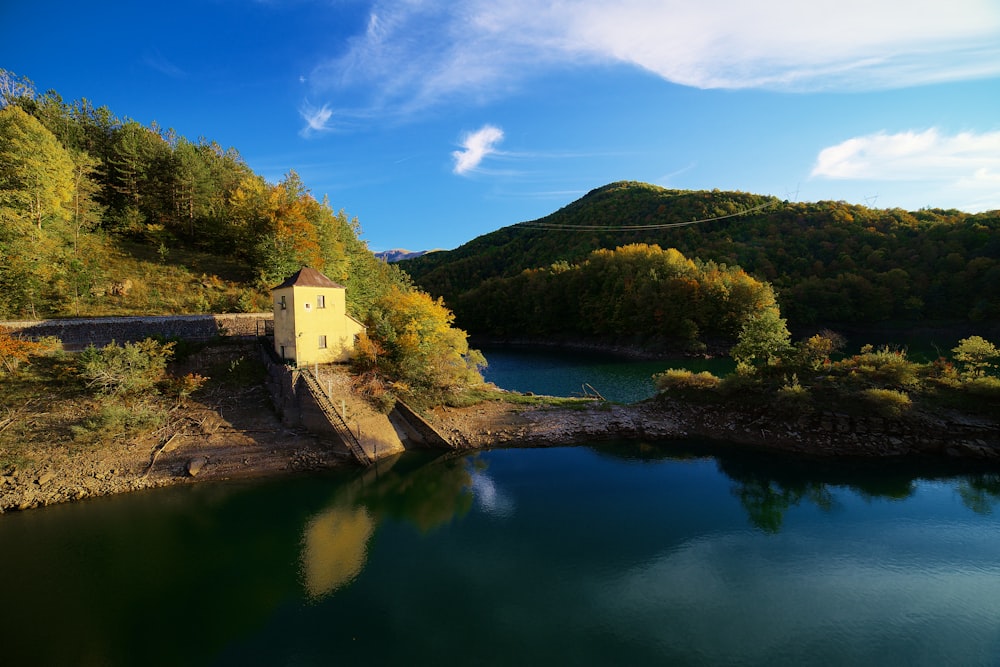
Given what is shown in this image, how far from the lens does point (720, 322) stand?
52.9m

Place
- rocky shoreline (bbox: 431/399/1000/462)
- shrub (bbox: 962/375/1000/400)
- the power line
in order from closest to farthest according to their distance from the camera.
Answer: shrub (bbox: 962/375/1000/400) < rocky shoreline (bbox: 431/399/1000/462) < the power line

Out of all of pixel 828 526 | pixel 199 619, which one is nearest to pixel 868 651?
pixel 828 526

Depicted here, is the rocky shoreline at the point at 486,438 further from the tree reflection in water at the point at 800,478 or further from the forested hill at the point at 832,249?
the forested hill at the point at 832,249

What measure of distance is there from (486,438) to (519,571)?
1008cm

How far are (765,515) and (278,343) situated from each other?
24044 millimetres

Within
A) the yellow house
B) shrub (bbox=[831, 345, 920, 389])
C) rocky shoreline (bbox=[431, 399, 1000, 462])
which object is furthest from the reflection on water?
shrub (bbox=[831, 345, 920, 389])

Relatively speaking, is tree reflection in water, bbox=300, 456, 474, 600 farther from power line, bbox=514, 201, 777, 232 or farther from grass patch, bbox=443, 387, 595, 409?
power line, bbox=514, 201, 777, 232

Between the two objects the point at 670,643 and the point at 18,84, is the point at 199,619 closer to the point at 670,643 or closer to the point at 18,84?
the point at 670,643

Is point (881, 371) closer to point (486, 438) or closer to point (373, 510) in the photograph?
point (486, 438)

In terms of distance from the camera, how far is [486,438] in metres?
22.6

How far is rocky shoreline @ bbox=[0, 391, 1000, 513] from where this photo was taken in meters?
16.8

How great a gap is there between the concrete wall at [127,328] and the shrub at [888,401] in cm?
3351

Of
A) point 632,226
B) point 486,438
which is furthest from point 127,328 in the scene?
point 632,226

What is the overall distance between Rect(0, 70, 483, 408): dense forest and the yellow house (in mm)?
1924
